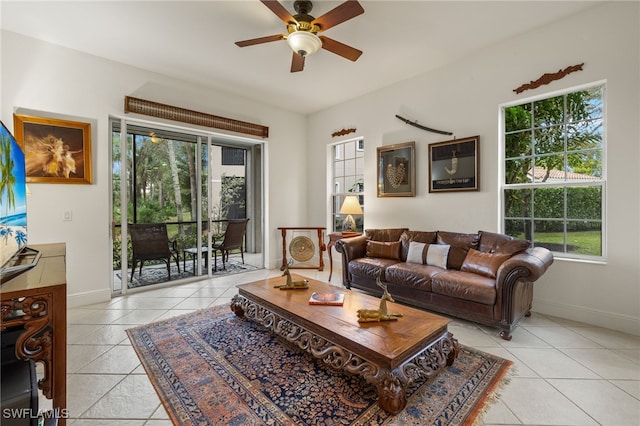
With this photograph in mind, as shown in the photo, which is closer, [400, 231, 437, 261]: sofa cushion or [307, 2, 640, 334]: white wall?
[307, 2, 640, 334]: white wall

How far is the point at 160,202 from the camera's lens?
4145mm

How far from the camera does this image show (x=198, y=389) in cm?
176

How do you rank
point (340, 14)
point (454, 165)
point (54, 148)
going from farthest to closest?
1. point (454, 165)
2. point (54, 148)
3. point (340, 14)

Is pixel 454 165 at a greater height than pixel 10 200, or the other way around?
pixel 454 165

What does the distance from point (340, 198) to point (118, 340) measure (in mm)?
3835

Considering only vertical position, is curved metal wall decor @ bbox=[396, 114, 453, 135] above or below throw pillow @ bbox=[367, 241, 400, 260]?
above

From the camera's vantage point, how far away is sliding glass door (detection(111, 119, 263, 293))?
372cm

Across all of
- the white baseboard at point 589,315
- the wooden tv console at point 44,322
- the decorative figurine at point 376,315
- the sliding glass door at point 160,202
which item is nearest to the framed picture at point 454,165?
the white baseboard at point 589,315

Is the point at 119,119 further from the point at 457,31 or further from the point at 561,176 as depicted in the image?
the point at 561,176

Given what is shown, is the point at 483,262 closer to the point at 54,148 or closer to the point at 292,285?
the point at 292,285

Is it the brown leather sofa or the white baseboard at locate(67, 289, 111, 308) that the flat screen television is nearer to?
the white baseboard at locate(67, 289, 111, 308)

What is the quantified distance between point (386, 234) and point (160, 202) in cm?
336

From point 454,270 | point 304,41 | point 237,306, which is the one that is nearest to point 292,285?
point 237,306

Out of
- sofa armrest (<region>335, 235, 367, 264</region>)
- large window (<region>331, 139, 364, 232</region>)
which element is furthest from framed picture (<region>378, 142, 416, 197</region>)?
sofa armrest (<region>335, 235, 367, 264</region>)
